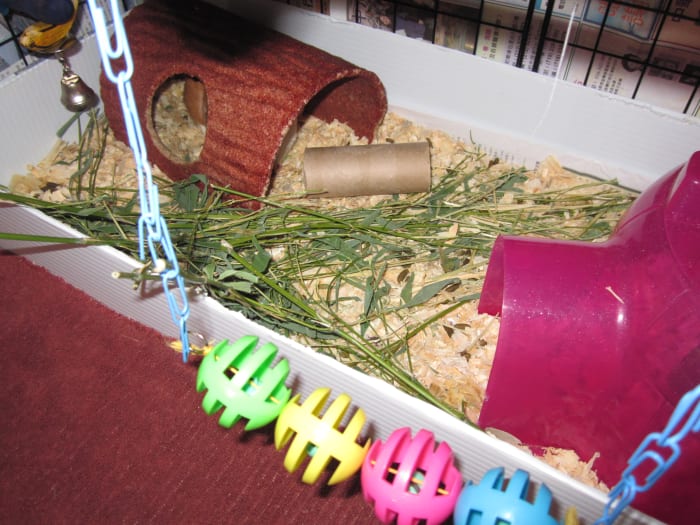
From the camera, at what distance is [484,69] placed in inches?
58.0

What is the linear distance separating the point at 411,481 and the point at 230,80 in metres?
0.98

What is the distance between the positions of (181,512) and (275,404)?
17.4 inches

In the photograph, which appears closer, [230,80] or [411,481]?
[411,481]

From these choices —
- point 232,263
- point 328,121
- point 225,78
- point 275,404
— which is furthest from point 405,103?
point 275,404

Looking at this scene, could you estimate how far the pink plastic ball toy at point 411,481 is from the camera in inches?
27.0

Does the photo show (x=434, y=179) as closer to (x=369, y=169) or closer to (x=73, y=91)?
(x=369, y=169)

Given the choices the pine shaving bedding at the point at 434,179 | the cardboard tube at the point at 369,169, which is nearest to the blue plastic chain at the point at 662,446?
the pine shaving bedding at the point at 434,179

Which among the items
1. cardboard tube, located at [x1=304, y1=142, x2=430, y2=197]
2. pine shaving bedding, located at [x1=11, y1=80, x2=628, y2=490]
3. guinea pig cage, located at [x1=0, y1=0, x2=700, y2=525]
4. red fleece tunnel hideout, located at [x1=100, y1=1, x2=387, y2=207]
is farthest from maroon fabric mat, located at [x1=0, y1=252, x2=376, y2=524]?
cardboard tube, located at [x1=304, y1=142, x2=430, y2=197]

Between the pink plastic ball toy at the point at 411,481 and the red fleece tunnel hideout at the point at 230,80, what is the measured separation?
2.50 feet

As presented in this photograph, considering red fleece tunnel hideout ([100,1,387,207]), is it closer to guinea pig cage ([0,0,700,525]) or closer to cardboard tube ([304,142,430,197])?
guinea pig cage ([0,0,700,525])

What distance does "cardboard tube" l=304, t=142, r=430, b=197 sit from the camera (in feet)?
4.47

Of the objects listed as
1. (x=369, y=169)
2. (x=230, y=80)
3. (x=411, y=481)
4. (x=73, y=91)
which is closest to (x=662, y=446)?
(x=411, y=481)

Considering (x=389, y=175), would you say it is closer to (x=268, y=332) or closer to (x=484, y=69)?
(x=484, y=69)

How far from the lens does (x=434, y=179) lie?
1.47 m
